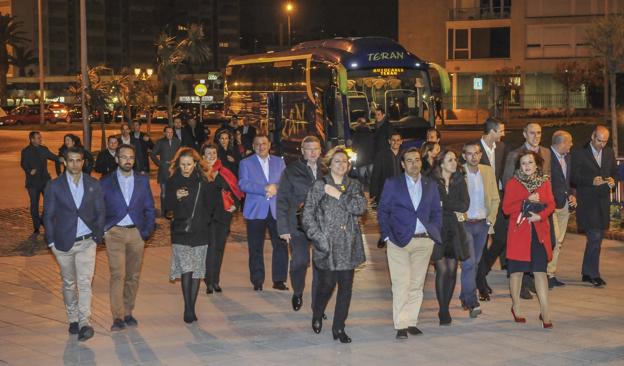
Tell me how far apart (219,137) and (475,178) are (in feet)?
18.7

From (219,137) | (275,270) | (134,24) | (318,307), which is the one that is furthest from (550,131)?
(134,24)

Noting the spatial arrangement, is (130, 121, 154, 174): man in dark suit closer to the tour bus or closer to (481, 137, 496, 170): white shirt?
the tour bus

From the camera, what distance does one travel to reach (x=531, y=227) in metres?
9.84

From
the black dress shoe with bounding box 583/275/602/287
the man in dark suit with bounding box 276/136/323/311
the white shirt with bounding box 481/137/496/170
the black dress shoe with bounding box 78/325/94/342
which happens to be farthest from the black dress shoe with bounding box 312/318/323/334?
the black dress shoe with bounding box 583/275/602/287

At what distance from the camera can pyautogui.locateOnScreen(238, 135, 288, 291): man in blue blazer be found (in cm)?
1173

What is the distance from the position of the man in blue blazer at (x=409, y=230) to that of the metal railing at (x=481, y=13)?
61382mm

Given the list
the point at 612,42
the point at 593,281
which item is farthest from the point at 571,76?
the point at 593,281

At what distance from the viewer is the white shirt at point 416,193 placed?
9.35m

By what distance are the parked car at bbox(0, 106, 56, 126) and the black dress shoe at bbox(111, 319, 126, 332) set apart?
5923 centimetres

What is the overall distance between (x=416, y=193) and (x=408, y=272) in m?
0.74

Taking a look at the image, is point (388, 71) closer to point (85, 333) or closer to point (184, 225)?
point (184, 225)

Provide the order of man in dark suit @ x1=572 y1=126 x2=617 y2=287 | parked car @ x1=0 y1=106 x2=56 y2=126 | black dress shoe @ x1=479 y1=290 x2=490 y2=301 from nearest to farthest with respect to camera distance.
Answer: black dress shoe @ x1=479 y1=290 x2=490 y2=301 → man in dark suit @ x1=572 y1=126 x2=617 y2=287 → parked car @ x1=0 y1=106 x2=56 y2=126

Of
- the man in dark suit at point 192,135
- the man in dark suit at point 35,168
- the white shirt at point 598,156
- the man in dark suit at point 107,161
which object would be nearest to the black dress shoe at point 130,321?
the man in dark suit at point 107,161

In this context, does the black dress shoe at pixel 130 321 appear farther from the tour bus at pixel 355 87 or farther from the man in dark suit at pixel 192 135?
the tour bus at pixel 355 87
